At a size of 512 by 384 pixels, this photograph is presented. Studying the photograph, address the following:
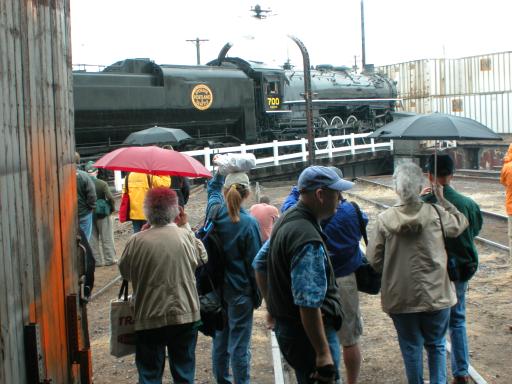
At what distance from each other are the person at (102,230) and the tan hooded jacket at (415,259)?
19.7ft

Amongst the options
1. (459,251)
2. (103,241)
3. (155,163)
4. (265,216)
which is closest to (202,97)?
(103,241)

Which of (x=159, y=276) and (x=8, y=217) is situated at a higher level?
(x=8, y=217)

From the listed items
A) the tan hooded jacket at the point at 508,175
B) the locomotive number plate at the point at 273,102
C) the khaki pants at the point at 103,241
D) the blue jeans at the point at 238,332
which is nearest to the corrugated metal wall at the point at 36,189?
the blue jeans at the point at 238,332

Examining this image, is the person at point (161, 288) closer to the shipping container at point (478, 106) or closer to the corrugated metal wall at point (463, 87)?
the shipping container at point (478, 106)

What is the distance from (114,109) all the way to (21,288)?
55.1 ft

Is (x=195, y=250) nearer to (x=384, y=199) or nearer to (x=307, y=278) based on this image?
(x=307, y=278)

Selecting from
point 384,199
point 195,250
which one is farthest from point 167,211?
point 384,199

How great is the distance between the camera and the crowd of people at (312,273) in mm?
3432

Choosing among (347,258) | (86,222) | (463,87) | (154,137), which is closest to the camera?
(347,258)

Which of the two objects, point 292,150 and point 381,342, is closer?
point 381,342

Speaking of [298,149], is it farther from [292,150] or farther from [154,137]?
[154,137]

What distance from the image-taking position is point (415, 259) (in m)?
4.35

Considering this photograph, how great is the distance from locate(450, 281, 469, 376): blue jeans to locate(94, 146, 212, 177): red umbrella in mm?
2333

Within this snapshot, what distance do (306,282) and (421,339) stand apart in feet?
5.28
